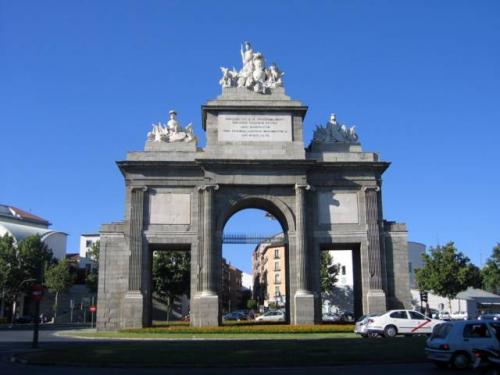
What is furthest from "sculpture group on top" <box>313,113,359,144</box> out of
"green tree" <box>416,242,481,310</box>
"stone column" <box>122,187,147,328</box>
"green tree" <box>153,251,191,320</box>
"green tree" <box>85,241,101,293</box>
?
"green tree" <box>85,241,101,293</box>

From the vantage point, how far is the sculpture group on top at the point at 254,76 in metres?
45.9

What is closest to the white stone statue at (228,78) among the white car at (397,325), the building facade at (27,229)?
the white car at (397,325)

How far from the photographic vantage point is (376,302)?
139 ft

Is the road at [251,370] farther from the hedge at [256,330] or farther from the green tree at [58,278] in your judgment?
the green tree at [58,278]

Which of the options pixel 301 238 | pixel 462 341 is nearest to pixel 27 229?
pixel 301 238

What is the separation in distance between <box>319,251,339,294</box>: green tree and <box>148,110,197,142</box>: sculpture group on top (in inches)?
1492

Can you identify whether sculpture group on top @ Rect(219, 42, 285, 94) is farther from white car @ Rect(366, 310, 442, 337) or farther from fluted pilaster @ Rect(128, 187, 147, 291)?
white car @ Rect(366, 310, 442, 337)

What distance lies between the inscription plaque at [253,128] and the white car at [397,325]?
1688cm

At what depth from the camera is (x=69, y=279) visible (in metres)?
81.7

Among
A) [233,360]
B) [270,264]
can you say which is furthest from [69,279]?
[233,360]

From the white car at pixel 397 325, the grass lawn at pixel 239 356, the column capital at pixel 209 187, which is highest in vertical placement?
the column capital at pixel 209 187

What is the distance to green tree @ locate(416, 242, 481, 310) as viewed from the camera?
2445 inches

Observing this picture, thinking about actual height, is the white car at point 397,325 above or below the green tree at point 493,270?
below

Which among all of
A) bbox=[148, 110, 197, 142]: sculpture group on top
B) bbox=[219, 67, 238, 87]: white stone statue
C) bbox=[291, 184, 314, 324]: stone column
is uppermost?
bbox=[219, 67, 238, 87]: white stone statue
